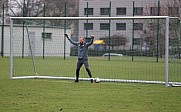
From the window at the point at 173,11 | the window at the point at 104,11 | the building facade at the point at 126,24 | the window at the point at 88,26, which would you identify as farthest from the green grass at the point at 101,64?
the window at the point at 104,11

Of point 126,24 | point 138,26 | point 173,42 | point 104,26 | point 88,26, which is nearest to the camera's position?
point 173,42

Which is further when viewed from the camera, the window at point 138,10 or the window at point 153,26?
the window at point 138,10

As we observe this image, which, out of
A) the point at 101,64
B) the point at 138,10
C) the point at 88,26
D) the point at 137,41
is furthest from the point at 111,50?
the point at 138,10

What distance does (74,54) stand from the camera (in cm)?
3083

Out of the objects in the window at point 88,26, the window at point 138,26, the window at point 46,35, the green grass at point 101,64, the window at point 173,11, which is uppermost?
the window at point 173,11

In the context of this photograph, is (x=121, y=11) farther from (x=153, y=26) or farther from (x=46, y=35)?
(x=153, y=26)

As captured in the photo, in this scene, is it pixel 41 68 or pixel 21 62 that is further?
pixel 21 62

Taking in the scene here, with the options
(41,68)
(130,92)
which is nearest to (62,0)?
(41,68)

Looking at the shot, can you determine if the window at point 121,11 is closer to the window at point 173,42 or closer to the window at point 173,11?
the window at point 173,11

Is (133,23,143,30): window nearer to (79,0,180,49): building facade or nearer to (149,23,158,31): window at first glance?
(79,0,180,49): building facade

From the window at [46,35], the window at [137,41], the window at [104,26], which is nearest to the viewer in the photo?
the window at [104,26]

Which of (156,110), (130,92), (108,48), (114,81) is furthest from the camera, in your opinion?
(108,48)

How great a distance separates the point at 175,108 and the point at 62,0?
58.1m

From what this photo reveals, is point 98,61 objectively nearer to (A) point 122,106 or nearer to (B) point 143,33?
(B) point 143,33
